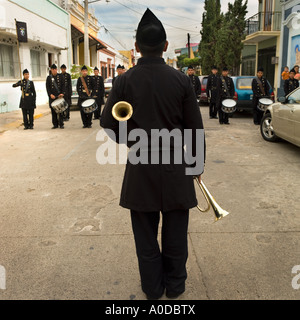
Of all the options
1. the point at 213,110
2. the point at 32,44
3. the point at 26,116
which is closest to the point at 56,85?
the point at 26,116

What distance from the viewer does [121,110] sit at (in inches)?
97.0

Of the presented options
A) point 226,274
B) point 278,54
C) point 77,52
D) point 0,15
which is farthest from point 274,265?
point 77,52

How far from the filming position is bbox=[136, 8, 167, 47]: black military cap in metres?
2.58

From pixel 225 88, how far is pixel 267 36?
46.6 feet

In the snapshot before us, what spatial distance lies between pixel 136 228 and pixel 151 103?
0.93 meters

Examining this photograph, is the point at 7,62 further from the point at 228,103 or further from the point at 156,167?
the point at 156,167

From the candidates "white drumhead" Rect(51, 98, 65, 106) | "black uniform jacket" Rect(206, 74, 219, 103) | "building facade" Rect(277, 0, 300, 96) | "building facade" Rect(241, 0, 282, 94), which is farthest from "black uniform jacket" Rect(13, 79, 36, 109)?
"building facade" Rect(241, 0, 282, 94)

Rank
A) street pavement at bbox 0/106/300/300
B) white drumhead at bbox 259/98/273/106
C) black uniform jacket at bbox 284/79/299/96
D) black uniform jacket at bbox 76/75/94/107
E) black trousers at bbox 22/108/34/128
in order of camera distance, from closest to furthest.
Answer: street pavement at bbox 0/106/300/300 < white drumhead at bbox 259/98/273/106 < black trousers at bbox 22/108/34/128 < black uniform jacket at bbox 76/75/94/107 < black uniform jacket at bbox 284/79/299/96

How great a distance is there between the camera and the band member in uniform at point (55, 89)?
39.6ft

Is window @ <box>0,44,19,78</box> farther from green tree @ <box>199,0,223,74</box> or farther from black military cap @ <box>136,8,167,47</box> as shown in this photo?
green tree @ <box>199,0,223,74</box>

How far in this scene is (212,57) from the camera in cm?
3406

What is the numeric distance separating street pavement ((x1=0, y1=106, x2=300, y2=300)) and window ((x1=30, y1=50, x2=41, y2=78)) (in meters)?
13.9

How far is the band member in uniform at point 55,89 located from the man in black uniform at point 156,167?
976cm
